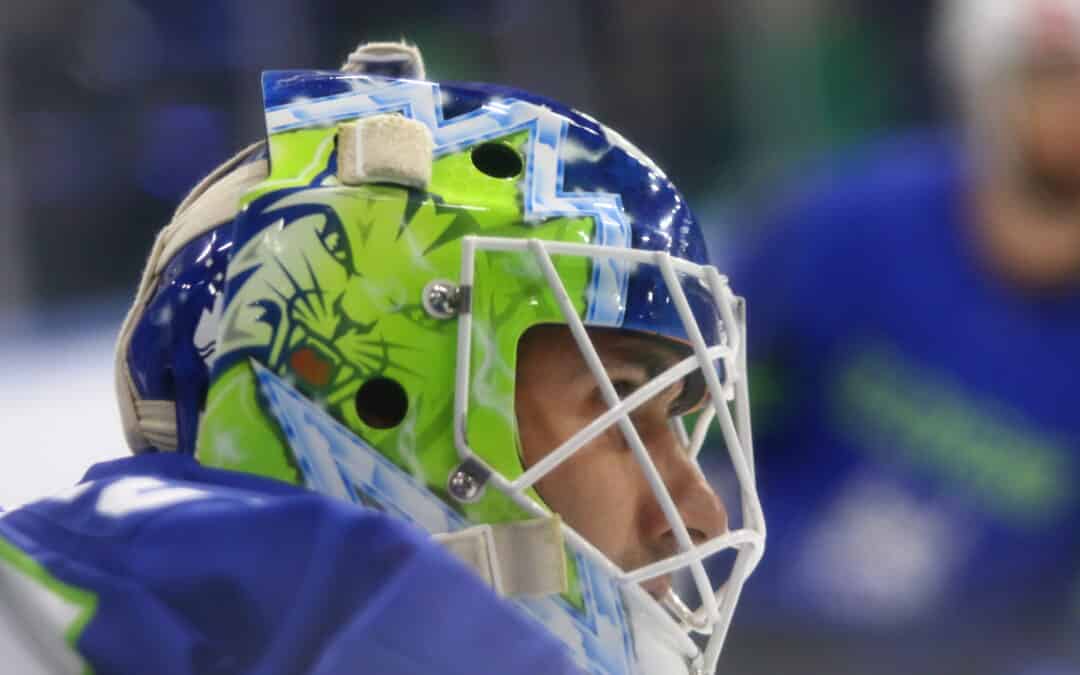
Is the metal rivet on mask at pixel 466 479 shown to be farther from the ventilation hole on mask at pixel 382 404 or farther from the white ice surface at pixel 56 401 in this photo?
the white ice surface at pixel 56 401

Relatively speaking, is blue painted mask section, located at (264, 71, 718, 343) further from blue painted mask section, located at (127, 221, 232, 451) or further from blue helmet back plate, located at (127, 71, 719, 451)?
blue painted mask section, located at (127, 221, 232, 451)

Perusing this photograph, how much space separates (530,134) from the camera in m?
1.23

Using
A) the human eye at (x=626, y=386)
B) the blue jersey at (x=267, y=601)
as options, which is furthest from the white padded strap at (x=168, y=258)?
the human eye at (x=626, y=386)

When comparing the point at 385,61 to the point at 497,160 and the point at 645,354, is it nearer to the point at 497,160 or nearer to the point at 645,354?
the point at 497,160

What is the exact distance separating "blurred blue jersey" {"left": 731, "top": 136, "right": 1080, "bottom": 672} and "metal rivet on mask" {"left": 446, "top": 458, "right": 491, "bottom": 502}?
1863 millimetres

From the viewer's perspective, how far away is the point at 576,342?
46.9 inches

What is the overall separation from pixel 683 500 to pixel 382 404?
10.8 inches

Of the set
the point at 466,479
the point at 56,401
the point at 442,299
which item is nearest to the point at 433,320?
the point at 442,299

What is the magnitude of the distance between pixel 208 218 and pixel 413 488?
27 cm

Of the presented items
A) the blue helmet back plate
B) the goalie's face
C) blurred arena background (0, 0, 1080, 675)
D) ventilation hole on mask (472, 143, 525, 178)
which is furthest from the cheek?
blurred arena background (0, 0, 1080, 675)

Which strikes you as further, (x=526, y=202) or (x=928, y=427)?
(x=928, y=427)

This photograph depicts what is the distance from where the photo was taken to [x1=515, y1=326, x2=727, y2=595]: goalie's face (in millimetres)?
1197

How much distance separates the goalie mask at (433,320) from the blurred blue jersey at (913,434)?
173 cm

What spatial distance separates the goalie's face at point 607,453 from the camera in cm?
120
